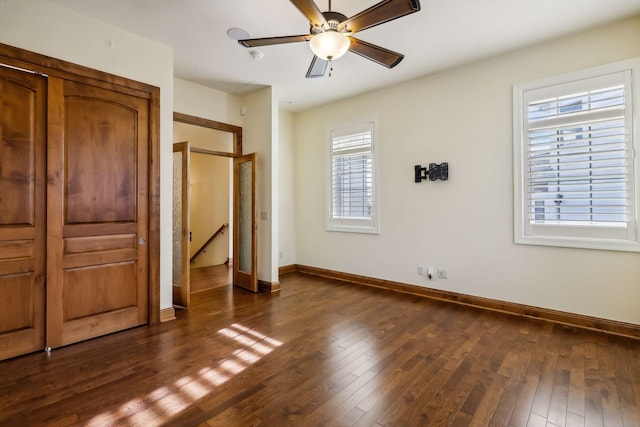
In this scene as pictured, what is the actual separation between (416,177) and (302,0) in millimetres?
3109

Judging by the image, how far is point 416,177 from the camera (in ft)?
15.1

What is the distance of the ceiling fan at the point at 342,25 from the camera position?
2068mm

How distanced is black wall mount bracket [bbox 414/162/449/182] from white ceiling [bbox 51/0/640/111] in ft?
4.30

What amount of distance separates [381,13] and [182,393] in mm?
2983

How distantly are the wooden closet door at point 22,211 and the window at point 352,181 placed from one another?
3.98 meters

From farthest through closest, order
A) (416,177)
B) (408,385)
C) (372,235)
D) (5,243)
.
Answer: (372,235) → (416,177) → (5,243) → (408,385)

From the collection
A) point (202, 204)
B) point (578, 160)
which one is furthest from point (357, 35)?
point (202, 204)

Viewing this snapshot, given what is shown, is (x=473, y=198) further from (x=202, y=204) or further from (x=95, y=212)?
(x=202, y=204)

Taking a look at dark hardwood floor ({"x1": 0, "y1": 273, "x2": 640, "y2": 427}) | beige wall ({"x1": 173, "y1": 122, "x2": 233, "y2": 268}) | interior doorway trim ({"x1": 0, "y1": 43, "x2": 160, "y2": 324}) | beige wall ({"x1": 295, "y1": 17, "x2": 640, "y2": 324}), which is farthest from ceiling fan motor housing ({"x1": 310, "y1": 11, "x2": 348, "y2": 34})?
beige wall ({"x1": 173, "y1": 122, "x2": 233, "y2": 268})

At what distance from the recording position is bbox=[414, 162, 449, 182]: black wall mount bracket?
14.2 ft

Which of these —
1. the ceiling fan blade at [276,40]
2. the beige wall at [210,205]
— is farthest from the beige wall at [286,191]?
the ceiling fan blade at [276,40]

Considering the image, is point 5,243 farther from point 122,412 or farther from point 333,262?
point 333,262

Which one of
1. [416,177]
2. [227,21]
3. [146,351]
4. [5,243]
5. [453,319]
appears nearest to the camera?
[5,243]

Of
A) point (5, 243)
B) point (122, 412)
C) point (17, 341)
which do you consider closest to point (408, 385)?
point (122, 412)
